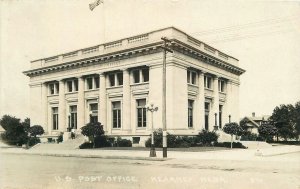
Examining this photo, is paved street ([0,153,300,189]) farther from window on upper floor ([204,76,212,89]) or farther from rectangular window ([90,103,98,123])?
rectangular window ([90,103,98,123])

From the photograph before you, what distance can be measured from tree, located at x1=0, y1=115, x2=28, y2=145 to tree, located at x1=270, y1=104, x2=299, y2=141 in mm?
35000

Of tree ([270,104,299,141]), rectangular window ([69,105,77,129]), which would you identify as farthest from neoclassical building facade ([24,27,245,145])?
tree ([270,104,299,141])

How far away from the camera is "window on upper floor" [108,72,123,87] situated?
34875mm

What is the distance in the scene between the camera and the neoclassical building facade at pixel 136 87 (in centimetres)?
3091

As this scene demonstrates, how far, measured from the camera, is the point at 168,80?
3030 centimetres

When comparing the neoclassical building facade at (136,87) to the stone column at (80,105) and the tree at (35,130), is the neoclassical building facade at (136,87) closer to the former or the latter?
the stone column at (80,105)

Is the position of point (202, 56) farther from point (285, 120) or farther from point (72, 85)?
point (285, 120)

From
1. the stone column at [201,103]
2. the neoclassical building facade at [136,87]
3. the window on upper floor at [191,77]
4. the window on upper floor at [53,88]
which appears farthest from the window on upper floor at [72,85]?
the stone column at [201,103]

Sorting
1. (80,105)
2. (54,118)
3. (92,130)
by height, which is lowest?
(92,130)

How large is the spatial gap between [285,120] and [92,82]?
1225 inches

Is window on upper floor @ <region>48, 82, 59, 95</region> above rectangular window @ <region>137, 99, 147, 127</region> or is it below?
above

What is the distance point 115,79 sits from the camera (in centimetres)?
3488

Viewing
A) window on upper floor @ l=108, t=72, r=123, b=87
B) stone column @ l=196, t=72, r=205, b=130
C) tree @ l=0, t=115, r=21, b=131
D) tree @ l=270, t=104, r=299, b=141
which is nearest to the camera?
stone column @ l=196, t=72, r=205, b=130

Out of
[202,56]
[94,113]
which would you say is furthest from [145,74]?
[94,113]
